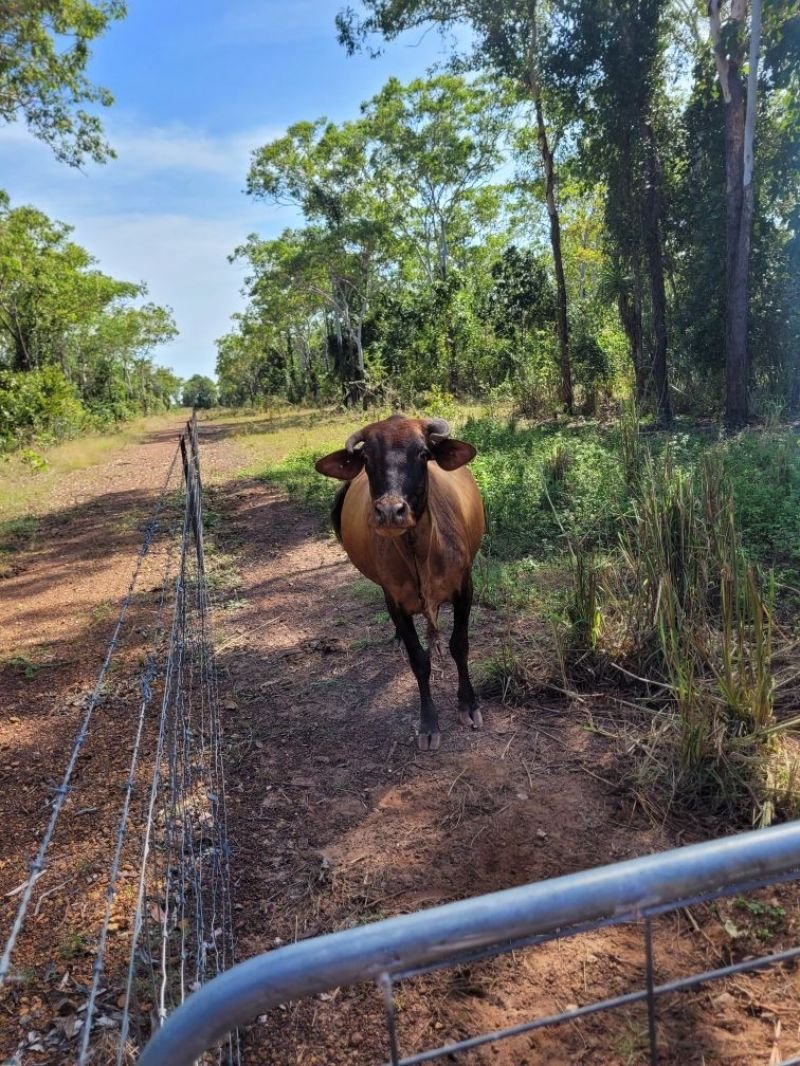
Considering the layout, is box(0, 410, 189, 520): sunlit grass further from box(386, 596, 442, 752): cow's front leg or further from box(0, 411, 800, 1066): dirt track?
box(386, 596, 442, 752): cow's front leg

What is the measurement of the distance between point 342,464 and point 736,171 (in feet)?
35.9

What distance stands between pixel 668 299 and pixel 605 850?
50.8 feet

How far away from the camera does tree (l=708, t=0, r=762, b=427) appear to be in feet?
35.5

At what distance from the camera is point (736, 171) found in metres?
11.3

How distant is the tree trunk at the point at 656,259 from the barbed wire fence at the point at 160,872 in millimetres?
10437

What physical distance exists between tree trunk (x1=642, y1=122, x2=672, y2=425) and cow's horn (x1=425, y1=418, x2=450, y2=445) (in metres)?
10.2

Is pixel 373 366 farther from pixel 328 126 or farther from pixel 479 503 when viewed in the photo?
pixel 479 503

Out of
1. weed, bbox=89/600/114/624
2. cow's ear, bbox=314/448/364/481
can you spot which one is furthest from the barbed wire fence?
weed, bbox=89/600/114/624

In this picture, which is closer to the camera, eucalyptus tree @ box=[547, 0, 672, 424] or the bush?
eucalyptus tree @ box=[547, 0, 672, 424]

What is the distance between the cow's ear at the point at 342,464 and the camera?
150 inches

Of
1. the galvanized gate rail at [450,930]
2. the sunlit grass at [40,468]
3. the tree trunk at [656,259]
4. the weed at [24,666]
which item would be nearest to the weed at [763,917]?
the galvanized gate rail at [450,930]

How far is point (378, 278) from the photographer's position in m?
28.1

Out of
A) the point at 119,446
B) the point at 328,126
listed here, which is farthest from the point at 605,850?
the point at 328,126

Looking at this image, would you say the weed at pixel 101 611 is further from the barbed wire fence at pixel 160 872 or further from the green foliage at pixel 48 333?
the green foliage at pixel 48 333
